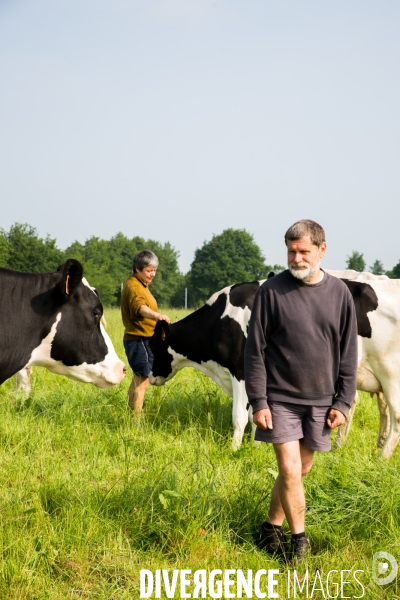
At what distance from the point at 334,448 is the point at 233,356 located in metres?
1.51

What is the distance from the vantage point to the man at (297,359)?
405 cm

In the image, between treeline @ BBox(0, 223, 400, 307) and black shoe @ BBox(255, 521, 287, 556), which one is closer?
black shoe @ BBox(255, 521, 287, 556)

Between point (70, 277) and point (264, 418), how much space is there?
6.69ft

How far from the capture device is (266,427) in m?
4.06

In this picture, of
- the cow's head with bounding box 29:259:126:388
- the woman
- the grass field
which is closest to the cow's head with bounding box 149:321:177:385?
the woman

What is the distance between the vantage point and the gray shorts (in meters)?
4.09

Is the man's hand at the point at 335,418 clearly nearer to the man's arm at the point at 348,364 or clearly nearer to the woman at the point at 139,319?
the man's arm at the point at 348,364

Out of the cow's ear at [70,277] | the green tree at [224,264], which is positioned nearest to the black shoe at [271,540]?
the cow's ear at [70,277]

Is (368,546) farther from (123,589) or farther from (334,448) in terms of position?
(334,448)

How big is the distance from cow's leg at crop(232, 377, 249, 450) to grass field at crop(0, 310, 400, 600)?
620mm

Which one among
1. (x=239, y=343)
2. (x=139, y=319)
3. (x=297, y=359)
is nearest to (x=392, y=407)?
(x=239, y=343)

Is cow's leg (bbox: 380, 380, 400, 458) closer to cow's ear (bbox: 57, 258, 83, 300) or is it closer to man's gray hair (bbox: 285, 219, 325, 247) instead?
man's gray hair (bbox: 285, 219, 325, 247)

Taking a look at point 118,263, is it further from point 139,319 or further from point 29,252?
point 139,319

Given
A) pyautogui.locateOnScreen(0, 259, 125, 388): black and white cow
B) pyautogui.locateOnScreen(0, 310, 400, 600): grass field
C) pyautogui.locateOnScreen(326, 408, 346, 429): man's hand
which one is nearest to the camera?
pyautogui.locateOnScreen(0, 310, 400, 600): grass field
